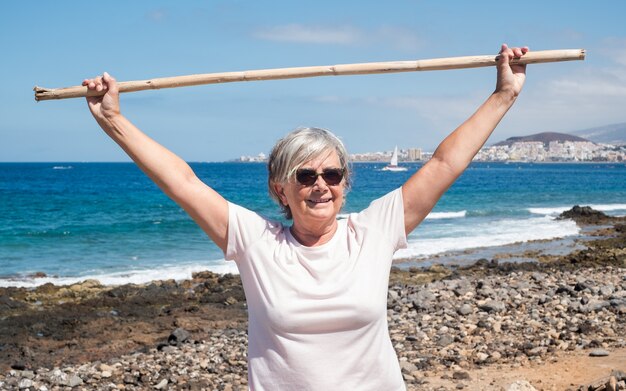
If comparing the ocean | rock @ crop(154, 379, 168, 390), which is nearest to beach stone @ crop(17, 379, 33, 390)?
rock @ crop(154, 379, 168, 390)

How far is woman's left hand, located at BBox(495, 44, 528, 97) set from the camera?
3195mm

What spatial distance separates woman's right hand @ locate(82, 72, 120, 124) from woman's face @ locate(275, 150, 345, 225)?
842 mm

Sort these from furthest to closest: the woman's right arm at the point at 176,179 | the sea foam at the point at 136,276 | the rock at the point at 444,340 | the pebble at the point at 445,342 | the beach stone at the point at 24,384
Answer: the sea foam at the point at 136,276 → the rock at the point at 444,340 → the beach stone at the point at 24,384 → the pebble at the point at 445,342 → the woman's right arm at the point at 176,179

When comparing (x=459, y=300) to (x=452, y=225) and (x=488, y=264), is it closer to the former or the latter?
(x=488, y=264)

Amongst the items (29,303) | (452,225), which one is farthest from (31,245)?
(452,225)

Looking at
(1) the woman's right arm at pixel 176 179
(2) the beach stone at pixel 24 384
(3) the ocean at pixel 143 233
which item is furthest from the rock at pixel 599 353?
(2) the beach stone at pixel 24 384

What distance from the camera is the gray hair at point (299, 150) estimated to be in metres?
2.93

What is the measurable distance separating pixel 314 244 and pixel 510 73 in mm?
1195

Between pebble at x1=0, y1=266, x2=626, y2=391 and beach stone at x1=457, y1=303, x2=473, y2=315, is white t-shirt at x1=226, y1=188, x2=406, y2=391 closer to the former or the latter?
pebble at x1=0, y1=266, x2=626, y2=391

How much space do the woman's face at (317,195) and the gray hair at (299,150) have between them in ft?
0.08

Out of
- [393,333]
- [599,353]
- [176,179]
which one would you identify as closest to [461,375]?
[599,353]

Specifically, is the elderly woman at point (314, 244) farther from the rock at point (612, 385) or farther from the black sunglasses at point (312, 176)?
→ the rock at point (612, 385)

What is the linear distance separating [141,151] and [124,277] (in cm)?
1544

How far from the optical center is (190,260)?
2083cm
